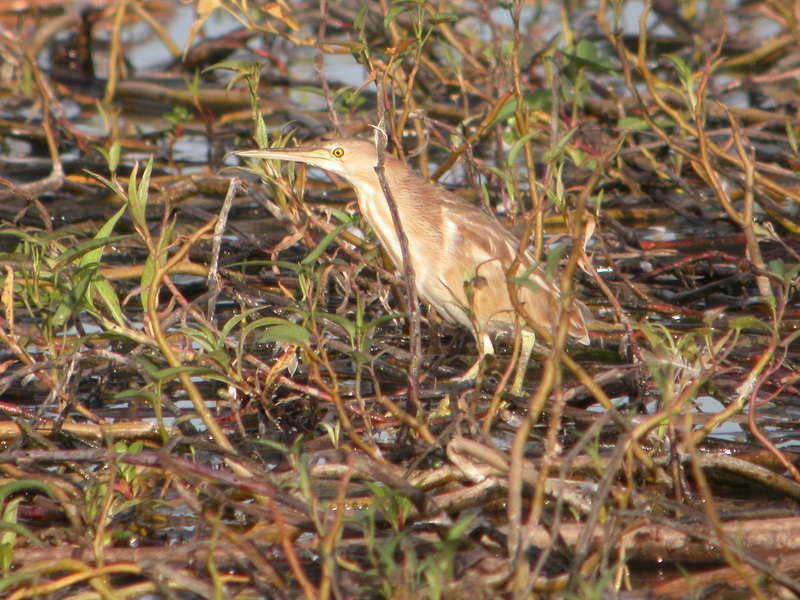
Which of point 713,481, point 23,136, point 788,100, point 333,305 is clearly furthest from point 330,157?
point 788,100

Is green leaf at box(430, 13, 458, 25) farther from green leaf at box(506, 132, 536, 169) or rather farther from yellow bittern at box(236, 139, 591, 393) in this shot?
yellow bittern at box(236, 139, 591, 393)

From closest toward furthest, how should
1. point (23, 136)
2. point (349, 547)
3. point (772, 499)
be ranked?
point (349, 547), point (772, 499), point (23, 136)

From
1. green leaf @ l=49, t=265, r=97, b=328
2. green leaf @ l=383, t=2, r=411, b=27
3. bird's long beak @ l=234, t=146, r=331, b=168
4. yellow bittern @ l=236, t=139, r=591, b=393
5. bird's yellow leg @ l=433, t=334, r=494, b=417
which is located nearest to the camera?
green leaf @ l=49, t=265, r=97, b=328

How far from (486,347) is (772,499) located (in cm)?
89

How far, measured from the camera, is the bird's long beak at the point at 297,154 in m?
2.67

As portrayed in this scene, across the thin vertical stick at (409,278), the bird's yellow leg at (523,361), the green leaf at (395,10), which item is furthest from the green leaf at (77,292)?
the bird's yellow leg at (523,361)

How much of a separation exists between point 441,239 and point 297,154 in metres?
0.47

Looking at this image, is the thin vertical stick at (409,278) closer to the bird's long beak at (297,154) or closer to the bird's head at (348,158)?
the bird's long beak at (297,154)

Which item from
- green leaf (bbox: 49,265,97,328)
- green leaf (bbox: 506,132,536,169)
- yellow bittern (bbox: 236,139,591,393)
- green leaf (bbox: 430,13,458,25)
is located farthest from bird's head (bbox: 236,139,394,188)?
green leaf (bbox: 49,265,97,328)

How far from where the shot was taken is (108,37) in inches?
299

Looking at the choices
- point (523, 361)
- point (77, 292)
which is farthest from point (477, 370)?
point (77, 292)

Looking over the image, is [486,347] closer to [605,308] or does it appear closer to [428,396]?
[428,396]

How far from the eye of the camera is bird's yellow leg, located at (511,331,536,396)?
269 cm

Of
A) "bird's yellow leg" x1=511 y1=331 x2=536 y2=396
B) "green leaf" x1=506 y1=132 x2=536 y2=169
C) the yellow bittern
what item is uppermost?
"green leaf" x1=506 y1=132 x2=536 y2=169
